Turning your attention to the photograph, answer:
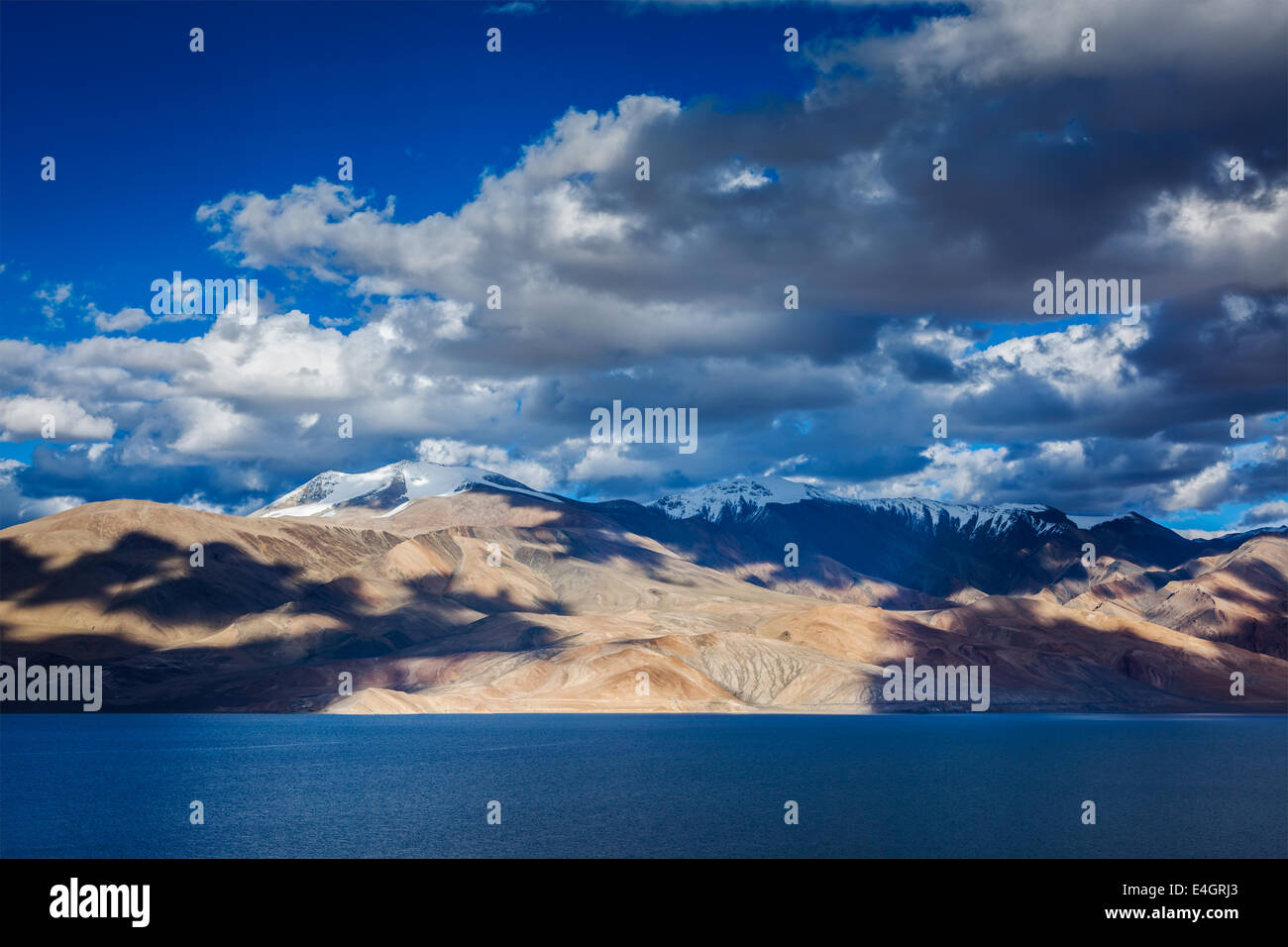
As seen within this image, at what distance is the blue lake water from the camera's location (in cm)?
6300

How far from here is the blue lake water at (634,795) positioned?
63.0 meters

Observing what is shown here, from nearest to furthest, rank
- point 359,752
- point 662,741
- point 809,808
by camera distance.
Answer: point 809,808
point 359,752
point 662,741

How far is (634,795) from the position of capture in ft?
278

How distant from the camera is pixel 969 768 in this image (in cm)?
11019
